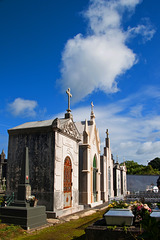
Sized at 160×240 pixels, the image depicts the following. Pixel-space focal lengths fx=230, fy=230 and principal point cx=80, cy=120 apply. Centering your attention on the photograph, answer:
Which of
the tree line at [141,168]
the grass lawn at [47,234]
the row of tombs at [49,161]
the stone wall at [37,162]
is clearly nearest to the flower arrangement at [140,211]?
the grass lawn at [47,234]

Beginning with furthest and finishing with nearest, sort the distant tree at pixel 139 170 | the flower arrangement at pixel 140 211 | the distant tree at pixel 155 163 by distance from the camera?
the distant tree at pixel 155 163 → the distant tree at pixel 139 170 → the flower arrangement at pixel 140 211

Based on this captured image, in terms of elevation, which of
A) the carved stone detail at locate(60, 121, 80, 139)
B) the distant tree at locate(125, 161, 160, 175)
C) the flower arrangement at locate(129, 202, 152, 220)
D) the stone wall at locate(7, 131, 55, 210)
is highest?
the carved stone detail at locate(60, 121, 80, 139)

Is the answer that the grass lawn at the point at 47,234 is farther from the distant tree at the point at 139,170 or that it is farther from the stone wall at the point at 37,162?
the distant tree at the point at 139,170

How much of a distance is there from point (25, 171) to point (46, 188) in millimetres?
2028

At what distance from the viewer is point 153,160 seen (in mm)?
86188

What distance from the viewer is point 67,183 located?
13.3 meters

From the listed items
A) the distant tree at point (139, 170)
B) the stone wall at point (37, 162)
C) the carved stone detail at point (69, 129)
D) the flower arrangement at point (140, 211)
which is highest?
the carved stone detail at point (69, 129)

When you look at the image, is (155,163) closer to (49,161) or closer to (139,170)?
(139,170)

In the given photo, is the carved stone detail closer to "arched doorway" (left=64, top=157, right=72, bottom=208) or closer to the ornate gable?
the ornate gable

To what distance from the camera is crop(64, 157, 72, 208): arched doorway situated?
1298 cm

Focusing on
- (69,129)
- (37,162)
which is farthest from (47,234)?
(69,129)

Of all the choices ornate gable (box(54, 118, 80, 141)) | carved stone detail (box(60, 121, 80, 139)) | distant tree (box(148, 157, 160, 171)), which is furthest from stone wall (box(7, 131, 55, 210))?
distant tree (box(148, 157, 160, 171))

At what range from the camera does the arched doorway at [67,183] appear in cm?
1298

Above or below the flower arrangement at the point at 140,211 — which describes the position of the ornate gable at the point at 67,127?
above
